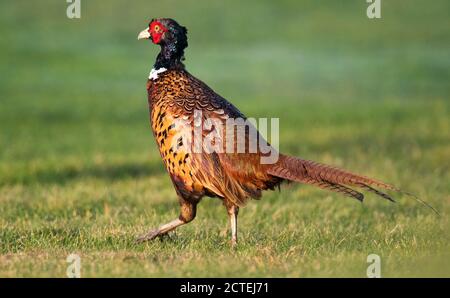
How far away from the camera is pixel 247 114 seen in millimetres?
18047

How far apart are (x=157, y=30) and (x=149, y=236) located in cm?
176

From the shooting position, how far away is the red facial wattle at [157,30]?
26.9 feet

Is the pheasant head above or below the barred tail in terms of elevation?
above

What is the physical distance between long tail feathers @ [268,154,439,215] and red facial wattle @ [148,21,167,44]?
1.60 metres

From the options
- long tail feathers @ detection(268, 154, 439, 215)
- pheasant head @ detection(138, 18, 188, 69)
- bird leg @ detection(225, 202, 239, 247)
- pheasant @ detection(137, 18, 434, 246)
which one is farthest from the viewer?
pheasant head @ detection(138, 18, 188, 69)

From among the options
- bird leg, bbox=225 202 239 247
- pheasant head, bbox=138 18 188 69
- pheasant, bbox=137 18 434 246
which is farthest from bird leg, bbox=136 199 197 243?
pheasant head, bbox=138 18 188 69

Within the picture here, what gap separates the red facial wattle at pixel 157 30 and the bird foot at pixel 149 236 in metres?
1.63

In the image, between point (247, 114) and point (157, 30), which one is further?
point (247, 114)

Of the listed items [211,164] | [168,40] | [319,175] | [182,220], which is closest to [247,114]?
[168,40]

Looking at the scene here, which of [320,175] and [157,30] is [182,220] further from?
[157,30]

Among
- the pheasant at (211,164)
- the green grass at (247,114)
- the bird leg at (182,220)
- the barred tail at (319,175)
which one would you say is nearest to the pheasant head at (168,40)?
the pheasant at (211,164)

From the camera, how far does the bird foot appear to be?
7.73 meters

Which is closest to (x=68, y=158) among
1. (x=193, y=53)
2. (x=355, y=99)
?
(x=355, y=99)

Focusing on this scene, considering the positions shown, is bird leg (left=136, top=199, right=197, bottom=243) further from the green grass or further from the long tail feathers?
the long tail feathers
